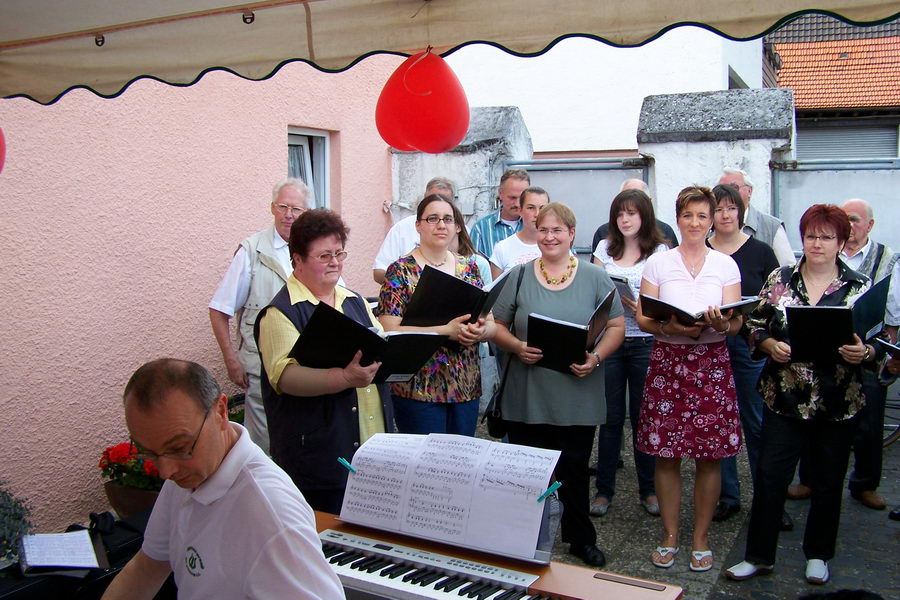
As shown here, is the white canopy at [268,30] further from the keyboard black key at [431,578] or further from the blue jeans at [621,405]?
the blue jeans at [621,405]

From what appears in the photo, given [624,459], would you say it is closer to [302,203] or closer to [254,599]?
[302,203]

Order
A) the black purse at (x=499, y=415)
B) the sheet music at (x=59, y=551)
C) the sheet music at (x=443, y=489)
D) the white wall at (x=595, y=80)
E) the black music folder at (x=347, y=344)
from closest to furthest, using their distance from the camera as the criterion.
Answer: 1. the sheet music at (x=443, y=489)
2. the black music folder at (x=347, y=344)
3. the sheet music at (x=59, y=551)
4. the black purse at (x=499, y=415)
5. the white wall at (x=595, y=80)

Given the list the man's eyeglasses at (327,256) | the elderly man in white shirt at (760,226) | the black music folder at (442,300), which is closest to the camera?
the man's eyeglasses at (327,256)

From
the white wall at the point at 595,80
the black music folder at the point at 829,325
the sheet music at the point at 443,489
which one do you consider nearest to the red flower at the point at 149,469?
the sheet music at the point at 443,489

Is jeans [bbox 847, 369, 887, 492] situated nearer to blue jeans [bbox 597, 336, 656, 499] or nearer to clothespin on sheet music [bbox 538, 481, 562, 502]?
blue jeans [bbox 597, 336, 656, 499]

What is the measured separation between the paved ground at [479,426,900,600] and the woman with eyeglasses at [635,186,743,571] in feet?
0.43

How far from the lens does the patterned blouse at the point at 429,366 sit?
4367 mm

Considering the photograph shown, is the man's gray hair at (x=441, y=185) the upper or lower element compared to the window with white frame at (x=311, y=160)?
lower

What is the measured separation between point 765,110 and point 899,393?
2599mm

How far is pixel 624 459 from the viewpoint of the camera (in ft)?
21.7

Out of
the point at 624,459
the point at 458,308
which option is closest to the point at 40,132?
the point at 458,308

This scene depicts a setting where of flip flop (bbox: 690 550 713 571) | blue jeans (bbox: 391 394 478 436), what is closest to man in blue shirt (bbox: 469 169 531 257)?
blue jeans (bbox: 391 394 478 436)

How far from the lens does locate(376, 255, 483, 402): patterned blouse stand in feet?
14.3

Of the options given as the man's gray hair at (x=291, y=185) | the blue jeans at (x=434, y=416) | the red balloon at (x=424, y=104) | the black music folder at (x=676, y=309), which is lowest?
the blue jeans at (x=434, y=416)
